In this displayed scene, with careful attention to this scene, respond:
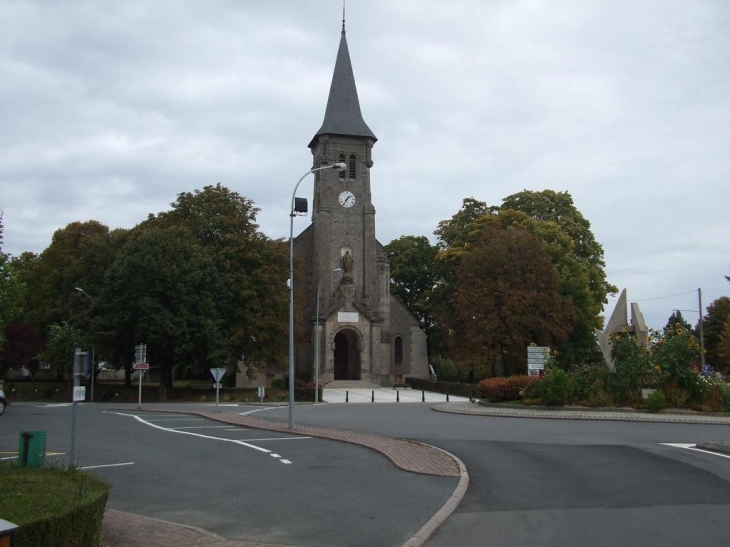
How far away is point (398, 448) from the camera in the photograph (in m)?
13.8

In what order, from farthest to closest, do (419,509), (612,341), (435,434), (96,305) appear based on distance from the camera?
(96,305), (612,341), (435,434), (419,509)

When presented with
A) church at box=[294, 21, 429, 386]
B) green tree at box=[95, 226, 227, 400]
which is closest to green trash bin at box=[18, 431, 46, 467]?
green tree at box=[95, 226, 227, 400]

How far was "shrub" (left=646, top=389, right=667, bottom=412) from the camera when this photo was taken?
73.8 feet

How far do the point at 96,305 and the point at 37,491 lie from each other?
112 ft

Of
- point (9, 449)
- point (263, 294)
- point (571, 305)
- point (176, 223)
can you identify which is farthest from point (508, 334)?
point (9, 449)

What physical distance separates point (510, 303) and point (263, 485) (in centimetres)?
2986

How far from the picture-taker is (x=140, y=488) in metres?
9.91

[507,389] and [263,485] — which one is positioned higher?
[507,389]

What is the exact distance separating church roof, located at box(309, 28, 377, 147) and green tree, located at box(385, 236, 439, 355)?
42.0ft

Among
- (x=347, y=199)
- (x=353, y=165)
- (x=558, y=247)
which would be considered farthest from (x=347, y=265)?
(x=558, y=247)

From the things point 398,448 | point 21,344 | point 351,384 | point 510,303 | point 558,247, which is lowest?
point 351,384

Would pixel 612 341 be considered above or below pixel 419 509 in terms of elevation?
above

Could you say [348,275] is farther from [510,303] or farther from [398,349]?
[510,303]

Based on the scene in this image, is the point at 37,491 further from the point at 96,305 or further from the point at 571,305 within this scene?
the point at 571,305
